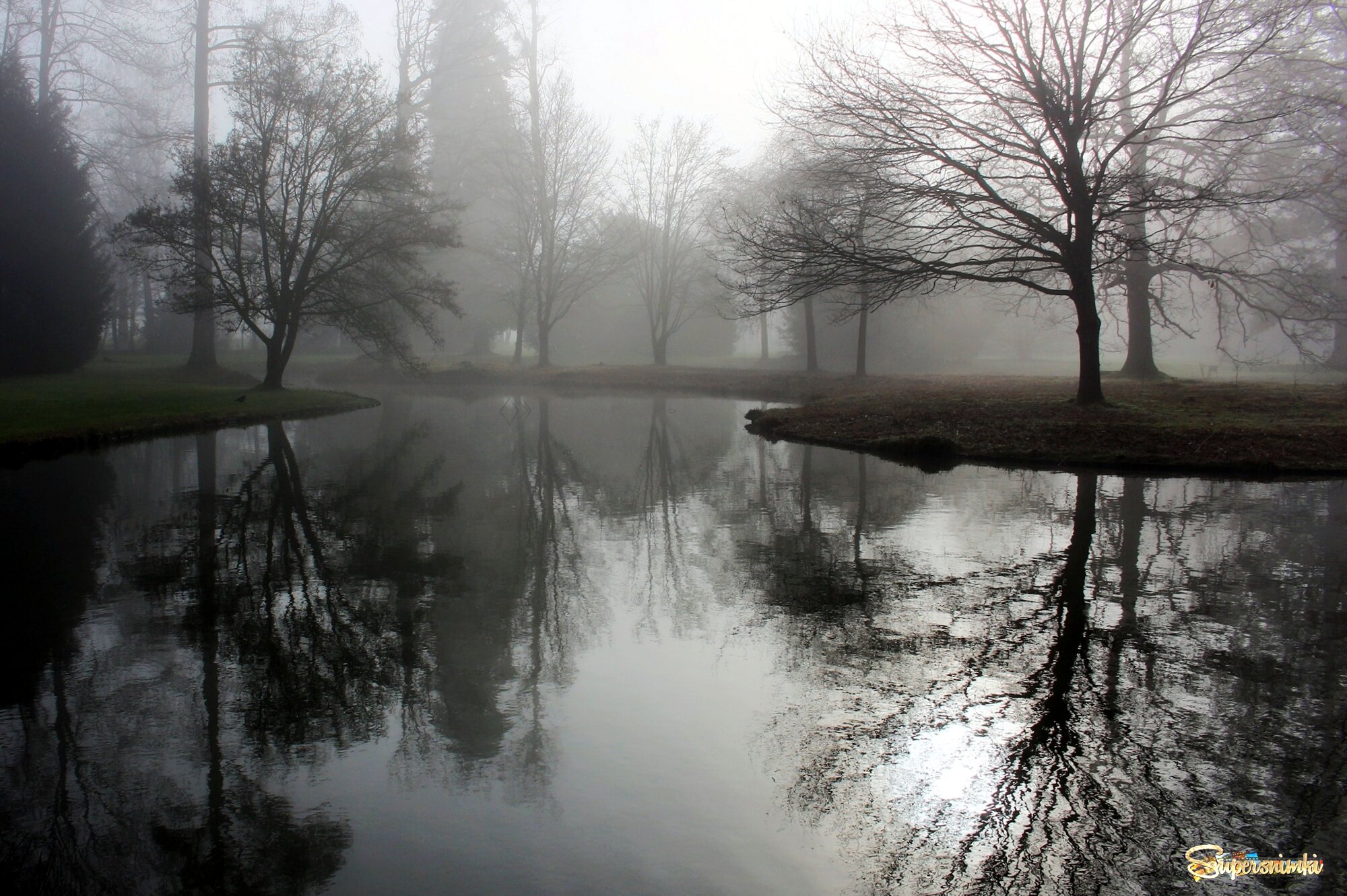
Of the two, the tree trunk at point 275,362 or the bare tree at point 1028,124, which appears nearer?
the bare tree at point 1028,124

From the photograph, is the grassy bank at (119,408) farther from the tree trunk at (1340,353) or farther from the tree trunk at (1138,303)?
the tree trunk at (1340,353)

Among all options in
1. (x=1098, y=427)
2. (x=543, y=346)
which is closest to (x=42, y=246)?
(x=543, y=346)

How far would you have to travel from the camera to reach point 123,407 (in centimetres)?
1866

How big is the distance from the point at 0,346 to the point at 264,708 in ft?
101

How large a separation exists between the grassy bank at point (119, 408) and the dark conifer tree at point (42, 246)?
1.57 metres

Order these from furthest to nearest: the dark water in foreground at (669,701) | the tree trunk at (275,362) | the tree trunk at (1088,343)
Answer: the tree trunk at (275,362)
the tree trunk at (1088,343)
the dark water in foreground at (669,701)

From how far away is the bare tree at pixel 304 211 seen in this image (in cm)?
2389

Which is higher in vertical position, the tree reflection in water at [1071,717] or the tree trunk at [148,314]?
the tree trunk at [148,314]

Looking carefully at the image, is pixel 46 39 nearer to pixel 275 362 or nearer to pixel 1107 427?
pixel 275 362

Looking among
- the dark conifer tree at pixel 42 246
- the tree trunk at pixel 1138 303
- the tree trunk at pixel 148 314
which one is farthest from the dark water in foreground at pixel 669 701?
the tree trunk at pixel 148 314

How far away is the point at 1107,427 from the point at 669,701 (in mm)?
12479

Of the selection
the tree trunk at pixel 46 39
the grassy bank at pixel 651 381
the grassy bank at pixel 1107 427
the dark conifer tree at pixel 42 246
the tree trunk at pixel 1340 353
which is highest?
the tree trunk at pixel 46 39

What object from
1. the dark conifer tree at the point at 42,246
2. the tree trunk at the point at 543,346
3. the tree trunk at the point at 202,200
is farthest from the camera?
the tree trunk at the point at 543,346

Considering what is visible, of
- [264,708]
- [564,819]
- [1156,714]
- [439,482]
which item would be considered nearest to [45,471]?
[439,482]
